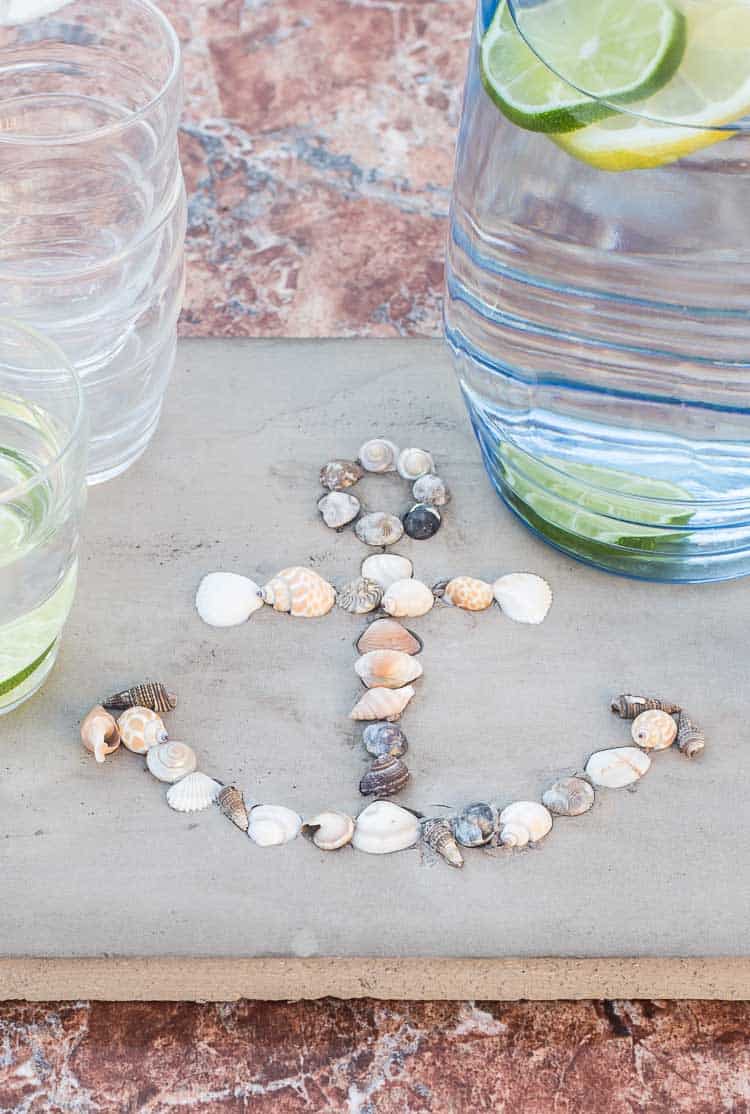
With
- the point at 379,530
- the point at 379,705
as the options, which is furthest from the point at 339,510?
the point at 379,705

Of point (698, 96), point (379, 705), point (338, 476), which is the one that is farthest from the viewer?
point (338, 476)

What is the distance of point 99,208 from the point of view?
27.4 inches

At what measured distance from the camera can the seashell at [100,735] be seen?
60cm

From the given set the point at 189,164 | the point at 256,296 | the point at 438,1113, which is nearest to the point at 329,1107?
the point at 438,1113

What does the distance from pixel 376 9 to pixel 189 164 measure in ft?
0.92

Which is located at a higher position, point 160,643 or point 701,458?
point 701,458

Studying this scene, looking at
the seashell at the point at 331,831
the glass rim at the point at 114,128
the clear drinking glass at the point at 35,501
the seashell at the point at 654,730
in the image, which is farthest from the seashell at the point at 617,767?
the glass rim at the point at 114,128

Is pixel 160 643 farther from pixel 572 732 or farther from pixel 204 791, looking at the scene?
pixel 572 732

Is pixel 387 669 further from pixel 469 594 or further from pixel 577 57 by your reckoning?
pixel 577 57

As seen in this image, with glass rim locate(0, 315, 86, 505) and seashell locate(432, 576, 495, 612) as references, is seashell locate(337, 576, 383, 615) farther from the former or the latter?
glass rim locate(0, 315, 86, 505)

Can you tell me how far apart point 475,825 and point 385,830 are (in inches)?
1.5

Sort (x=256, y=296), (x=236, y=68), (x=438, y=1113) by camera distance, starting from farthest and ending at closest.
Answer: (x=236, y=68)
(x=256, y=296)
(x=438, y=1113)

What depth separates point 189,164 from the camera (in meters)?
1.05

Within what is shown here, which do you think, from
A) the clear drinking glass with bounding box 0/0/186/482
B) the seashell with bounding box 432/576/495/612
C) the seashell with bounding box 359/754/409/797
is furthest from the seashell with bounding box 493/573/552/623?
the clear drinking glass with bounding box 0/0/186/482
